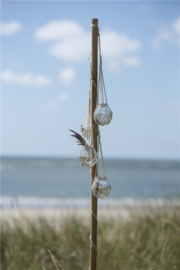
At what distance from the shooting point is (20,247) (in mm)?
1978

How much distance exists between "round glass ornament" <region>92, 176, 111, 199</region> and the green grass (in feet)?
3.27

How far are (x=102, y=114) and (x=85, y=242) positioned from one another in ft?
5.31

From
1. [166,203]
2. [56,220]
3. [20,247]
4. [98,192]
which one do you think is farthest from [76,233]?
[98,192]

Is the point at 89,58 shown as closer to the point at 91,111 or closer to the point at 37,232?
the point at 91,111

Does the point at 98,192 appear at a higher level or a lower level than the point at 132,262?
higher

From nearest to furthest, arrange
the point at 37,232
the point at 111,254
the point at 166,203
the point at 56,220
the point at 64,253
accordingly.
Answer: the point at 111,254
the point at 64,253
the point at 37,232
the point at 56,220
the point at 166,203

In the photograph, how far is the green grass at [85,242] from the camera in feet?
5.55

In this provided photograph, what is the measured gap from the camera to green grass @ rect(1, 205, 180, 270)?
169cm

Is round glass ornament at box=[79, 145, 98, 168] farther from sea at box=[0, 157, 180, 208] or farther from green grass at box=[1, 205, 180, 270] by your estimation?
sea at box=[0, 157, 180, 208]

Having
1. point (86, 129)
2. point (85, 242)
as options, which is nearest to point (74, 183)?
point (85, 242)

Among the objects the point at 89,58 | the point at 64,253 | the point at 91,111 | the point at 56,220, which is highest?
the point at 89,58

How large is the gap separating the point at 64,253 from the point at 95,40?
61.5 inches

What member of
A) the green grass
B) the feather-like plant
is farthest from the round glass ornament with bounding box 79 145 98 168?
the green grass

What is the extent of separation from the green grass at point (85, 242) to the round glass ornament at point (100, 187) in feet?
3.27
